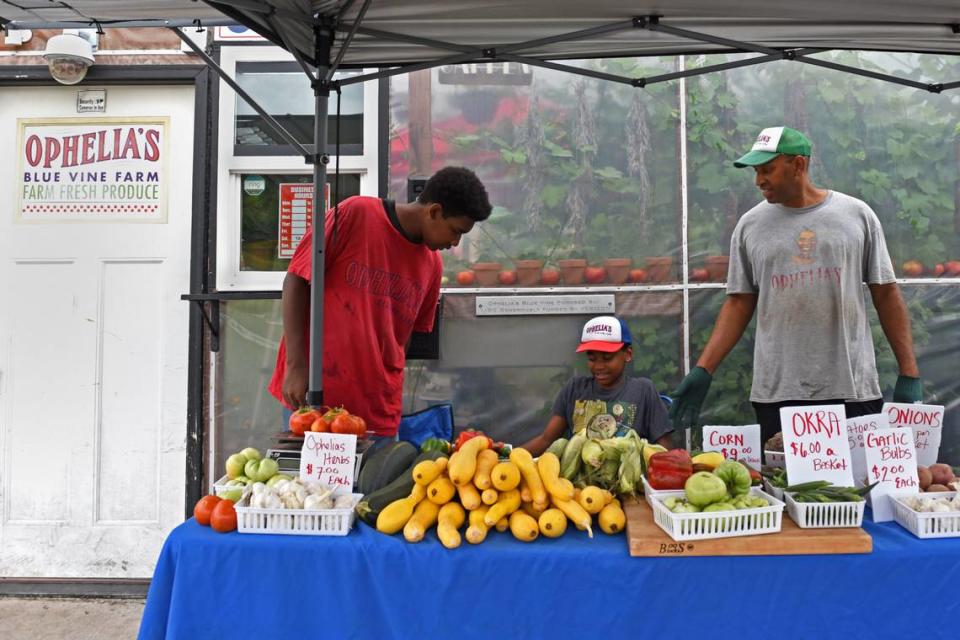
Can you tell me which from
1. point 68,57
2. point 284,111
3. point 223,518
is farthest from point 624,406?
point 68,57

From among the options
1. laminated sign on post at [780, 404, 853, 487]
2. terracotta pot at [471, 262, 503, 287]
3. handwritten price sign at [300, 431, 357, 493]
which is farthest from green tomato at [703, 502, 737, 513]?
terracotta pot at [471, 262, 503, 287]

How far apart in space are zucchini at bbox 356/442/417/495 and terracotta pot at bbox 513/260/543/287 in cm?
192

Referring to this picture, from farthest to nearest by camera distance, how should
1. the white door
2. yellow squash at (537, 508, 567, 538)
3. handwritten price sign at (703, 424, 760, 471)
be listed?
the white door → handwritten price sign at (703, 424, 760, 471) → yellow squash at (537, 508, 567, 538)

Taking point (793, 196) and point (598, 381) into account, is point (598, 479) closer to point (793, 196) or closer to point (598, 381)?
point (598, 381)

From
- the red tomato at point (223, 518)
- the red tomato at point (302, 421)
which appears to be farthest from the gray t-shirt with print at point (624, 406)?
the red tomato at point (223, 518)

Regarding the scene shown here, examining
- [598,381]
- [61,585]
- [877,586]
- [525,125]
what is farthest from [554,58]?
[61,585]

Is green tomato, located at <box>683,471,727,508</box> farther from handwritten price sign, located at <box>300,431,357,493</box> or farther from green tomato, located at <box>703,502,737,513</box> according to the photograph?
handwritten price sign, located at <box>300,431,357,493</box>

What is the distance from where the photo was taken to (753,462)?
284cm

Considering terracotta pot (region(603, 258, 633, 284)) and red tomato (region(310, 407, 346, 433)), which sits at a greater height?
terracotta pot (region(603, 258, 633, 284))

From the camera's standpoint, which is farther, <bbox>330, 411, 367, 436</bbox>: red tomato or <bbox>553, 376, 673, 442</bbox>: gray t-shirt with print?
<bbox>553, 376, 673, 442</bbox>: gray t-shirt with print

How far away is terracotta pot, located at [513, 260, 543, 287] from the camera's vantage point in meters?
4.46

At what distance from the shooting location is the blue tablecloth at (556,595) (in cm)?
221

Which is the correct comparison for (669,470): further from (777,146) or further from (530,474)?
(777,146)

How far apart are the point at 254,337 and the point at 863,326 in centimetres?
328
